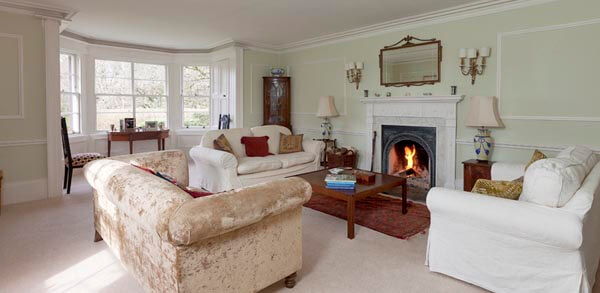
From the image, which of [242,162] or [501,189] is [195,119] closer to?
[242,162]

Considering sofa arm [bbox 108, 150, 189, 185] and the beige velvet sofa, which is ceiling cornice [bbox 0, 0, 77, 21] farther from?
the beige velvet sofa

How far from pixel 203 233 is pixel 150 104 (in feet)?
20.9

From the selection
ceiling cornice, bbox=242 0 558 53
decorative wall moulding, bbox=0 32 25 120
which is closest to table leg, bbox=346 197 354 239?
ceiling cornice, bbox=242 0 558 53

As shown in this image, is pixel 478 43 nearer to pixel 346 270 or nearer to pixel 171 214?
pixel 346 270

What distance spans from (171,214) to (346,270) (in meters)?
1.49

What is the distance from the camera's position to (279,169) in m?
4.70

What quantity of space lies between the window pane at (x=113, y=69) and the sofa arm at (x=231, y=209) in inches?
238

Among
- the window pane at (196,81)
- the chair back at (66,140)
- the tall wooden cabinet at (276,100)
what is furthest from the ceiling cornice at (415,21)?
the chair back at (66,140)

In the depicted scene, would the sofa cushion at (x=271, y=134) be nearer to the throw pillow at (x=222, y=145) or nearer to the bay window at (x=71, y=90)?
the throw pillow at (x=222, y=145)

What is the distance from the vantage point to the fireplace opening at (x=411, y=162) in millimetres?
5051

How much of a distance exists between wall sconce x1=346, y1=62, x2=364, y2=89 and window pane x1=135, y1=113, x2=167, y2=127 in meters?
4.12

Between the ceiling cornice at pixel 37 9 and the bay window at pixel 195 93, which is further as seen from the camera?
the bay window at pixel 195 93

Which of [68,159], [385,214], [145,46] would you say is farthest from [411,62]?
[145,46]

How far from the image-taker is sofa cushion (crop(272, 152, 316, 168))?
4758 millimetres
